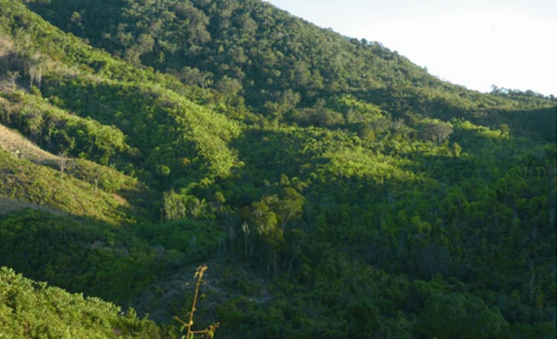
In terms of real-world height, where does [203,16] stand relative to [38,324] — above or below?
above

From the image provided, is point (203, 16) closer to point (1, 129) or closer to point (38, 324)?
point (1, 129)

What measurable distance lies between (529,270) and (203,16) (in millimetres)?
73407

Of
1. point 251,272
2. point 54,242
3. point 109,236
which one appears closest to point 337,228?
point 251,272

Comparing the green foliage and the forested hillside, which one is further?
the forested hillside

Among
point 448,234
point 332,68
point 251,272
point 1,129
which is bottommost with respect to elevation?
point 1,129

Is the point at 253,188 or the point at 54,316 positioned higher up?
the point at 54,316

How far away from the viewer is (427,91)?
76.8m

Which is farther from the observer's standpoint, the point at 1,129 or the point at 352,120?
the point at 352,120

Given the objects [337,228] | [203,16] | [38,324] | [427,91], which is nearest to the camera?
[38,324]

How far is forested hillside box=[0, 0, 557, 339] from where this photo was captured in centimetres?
2411

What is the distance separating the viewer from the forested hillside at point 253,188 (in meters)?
24.1

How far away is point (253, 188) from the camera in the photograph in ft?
155

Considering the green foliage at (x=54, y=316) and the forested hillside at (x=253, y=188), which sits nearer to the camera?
the green foliage at (x=54, y=316)

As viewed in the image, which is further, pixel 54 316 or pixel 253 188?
pixel 253 188
